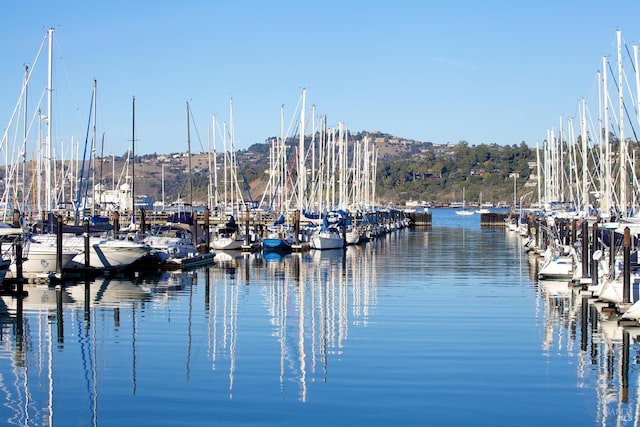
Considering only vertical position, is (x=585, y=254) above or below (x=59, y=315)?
above

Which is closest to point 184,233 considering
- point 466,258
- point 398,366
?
point 466,258

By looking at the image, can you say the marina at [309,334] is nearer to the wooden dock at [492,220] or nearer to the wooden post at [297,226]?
the wooden post at [297,226]

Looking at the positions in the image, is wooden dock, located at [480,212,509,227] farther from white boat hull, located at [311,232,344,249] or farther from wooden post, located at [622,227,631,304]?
wooden post, located at [622,227,631,304]

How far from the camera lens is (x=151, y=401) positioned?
19266mm

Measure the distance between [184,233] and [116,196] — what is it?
1970 inches

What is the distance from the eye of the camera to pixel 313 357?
79.0 ft

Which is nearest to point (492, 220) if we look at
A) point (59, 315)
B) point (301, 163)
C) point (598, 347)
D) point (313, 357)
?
point (301, 163)

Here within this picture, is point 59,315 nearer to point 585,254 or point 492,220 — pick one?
point 585,254

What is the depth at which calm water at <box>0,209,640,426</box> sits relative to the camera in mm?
18578

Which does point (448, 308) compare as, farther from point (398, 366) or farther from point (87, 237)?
point (87, 237)

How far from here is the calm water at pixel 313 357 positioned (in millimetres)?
18578

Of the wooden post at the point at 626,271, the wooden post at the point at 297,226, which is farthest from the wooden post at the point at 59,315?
the wooden post at the point at 297,226

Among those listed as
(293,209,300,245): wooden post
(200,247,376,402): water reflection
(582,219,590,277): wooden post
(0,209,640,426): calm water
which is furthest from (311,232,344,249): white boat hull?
(582,219,590,277): wooden post

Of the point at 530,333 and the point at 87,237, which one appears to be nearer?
the point at 530,333
